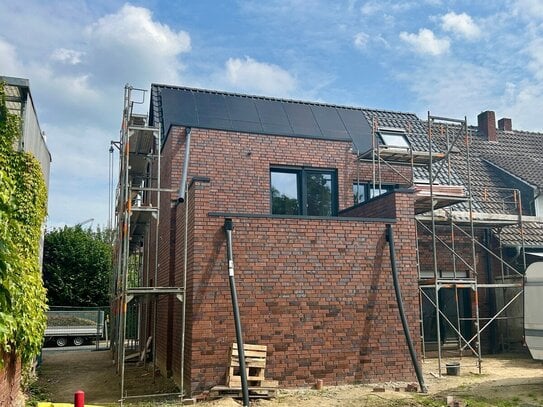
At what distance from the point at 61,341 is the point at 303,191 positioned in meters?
16.7

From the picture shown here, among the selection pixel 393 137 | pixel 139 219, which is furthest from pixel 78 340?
pixel 393 137

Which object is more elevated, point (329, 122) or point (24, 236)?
point (329, 122)

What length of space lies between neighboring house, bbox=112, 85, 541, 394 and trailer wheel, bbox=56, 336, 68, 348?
12.7 meters

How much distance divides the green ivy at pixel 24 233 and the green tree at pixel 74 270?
68.2 ft

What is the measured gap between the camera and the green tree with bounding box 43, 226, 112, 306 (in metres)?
30.4

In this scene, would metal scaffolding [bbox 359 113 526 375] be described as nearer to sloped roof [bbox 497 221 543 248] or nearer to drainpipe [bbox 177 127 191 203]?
sloped roof [bbox 497 221 543 248]

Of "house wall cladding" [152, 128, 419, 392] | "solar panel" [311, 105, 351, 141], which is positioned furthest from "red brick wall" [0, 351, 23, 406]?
"solar panel" [311, 105, 351, 141]

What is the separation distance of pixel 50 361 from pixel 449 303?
12362mm

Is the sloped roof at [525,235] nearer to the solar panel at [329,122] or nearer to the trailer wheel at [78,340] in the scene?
the solar panel at [329,122]

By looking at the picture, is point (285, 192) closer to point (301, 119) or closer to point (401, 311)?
point (301, 119)

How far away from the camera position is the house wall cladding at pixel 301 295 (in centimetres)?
1059

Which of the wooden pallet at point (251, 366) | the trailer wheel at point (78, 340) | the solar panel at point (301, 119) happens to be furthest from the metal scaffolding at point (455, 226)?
the trailer wheel at point (78, 340)

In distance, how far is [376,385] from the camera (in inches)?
437

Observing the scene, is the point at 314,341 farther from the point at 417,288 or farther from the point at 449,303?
the point at 449,303
